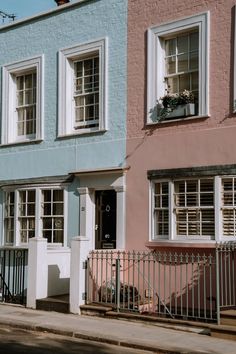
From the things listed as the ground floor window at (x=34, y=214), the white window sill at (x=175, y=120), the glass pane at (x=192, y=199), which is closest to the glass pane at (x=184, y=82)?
the white window sill at (x=175, y=120)

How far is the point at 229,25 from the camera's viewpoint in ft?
42.1

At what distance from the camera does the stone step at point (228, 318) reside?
10.7 metres

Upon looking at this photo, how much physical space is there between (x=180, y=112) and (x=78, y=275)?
4.32 m

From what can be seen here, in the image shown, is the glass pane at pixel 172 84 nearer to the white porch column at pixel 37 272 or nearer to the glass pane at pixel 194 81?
the glass pane at pixel 194 81

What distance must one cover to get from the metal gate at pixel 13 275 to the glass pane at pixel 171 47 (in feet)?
20.7

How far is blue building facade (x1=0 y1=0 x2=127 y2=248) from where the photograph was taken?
14.9 m

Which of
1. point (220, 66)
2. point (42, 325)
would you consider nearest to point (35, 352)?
point (42, 325)

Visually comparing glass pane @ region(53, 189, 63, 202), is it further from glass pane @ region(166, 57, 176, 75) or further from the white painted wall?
glass pane @ region(166, 57, 176, 75)

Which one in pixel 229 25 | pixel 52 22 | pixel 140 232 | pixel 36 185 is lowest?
pixel 140 232

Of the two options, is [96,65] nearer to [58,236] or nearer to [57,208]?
[57,208]

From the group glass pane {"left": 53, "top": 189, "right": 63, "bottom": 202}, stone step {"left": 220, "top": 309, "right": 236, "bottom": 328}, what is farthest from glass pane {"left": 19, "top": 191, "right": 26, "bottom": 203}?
stone step {"left": 220, "top": 309, "right": 236, "bottom": 328}

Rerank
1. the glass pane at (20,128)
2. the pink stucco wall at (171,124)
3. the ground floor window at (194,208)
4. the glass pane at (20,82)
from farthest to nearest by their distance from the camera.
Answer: the glass pane at (20,82) → the glass pane at (20,128) → the pink stucco wall at (171,124) → the ground floor window at (194,208)

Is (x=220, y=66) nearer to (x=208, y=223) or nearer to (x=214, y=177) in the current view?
(x=214, y=177)

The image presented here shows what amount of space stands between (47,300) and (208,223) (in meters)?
4.14
